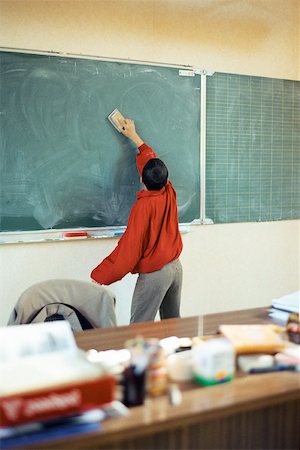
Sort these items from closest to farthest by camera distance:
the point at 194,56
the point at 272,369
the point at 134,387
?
1. the point at 134,387
2. the point at 272,369
3. the point at 194,56

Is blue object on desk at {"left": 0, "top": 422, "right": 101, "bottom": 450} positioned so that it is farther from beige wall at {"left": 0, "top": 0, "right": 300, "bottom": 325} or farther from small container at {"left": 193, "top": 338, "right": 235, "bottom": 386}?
beige wall at {"left": 0, "top": 0, "right": 300, "bottom": 325}

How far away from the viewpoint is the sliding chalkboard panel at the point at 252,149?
4.38 meters

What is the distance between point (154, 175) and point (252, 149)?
1.37m

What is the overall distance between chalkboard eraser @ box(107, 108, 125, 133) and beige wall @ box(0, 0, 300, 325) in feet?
1.24

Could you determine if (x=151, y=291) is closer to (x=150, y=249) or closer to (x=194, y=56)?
(x=150, y=249)

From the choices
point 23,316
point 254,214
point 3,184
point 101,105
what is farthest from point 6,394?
point 254,214

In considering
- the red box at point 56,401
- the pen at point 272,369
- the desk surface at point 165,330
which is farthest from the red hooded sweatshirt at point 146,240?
the red box at point 56,401

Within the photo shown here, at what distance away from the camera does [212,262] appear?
14.6ft

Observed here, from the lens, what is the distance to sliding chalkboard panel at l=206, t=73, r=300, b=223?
172 inches

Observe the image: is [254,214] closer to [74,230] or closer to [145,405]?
[74,230]

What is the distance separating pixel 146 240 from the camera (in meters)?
3.54

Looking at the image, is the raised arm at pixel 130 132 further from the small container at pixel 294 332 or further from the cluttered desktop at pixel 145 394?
the cluttered desktop at pixel 145 394

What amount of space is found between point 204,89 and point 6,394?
3394 millimetres

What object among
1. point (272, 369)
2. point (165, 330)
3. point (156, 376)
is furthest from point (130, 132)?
point (156, 376)
